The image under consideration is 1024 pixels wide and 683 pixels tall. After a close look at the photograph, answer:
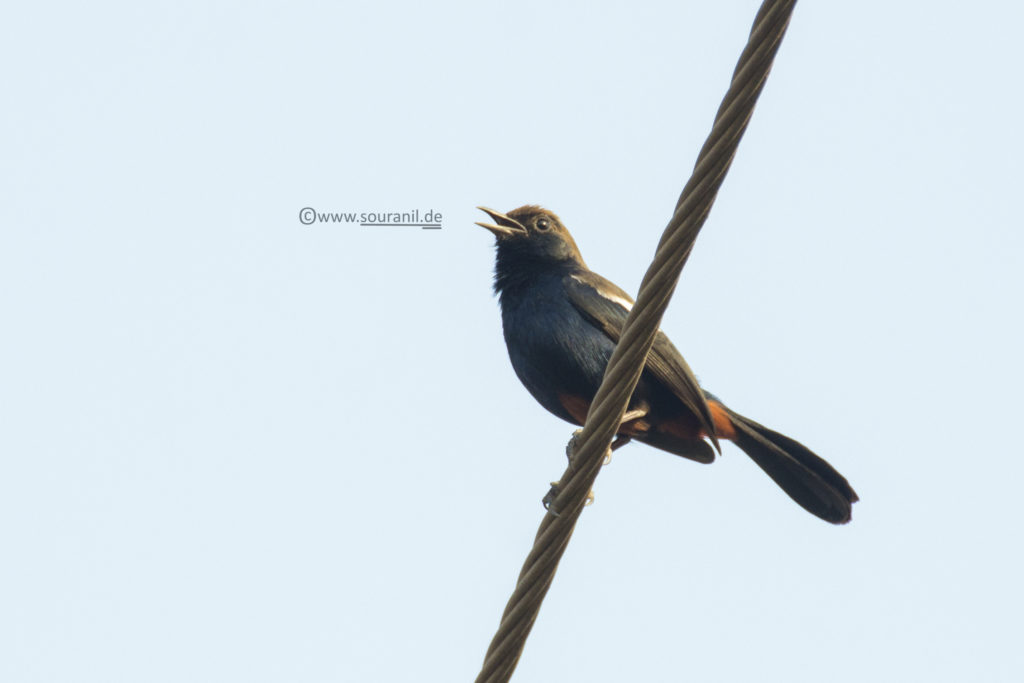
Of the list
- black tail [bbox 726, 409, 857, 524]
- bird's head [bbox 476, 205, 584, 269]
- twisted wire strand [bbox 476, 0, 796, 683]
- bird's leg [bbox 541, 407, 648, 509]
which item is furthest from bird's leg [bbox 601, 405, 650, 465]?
twisted wire strand [bbox 476, 0, 796, 683]

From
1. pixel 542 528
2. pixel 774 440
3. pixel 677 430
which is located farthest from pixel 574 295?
pixel 542 528

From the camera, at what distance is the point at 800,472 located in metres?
5.77

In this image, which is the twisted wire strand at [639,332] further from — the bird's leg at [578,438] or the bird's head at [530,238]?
the bird's head at [530,238]

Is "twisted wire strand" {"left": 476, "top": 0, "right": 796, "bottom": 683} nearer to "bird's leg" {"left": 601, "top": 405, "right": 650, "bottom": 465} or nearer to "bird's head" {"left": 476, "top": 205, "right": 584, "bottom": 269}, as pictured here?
"bird's leg" {"left": 601, "top": 405, "right": 650, "bottom": 465}

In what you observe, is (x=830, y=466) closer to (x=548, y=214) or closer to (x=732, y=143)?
(x=548, y=214)

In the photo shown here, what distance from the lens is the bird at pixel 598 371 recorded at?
529 centimetres

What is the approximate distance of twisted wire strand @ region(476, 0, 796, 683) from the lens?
2.47 metres

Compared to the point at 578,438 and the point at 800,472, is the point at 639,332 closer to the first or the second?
the point at 578,438

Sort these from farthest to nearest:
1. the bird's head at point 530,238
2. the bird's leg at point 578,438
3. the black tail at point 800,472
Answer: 1. the bird's head at point 530,238
2. the black tail at point 800,472
3. the bird's leg at point 578,438

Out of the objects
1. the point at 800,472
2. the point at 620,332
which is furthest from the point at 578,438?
the point at 800,472

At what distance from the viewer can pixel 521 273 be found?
5.93m

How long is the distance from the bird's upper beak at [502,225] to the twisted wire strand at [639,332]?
330 centimetres

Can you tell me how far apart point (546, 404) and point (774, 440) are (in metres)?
1.21

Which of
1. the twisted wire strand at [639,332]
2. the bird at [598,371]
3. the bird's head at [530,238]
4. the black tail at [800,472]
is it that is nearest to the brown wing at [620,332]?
the bird at [598,371]
